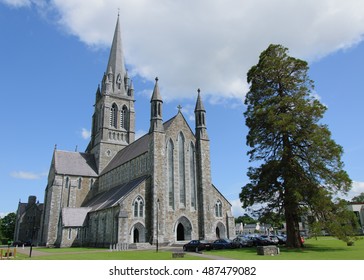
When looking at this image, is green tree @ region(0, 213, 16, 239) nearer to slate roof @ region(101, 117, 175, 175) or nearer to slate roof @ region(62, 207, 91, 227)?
slate roof @ region(101, 117, 175, 175)

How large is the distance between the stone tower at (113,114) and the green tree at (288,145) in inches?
1423

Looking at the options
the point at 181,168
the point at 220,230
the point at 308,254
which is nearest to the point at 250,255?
the point at 308,254

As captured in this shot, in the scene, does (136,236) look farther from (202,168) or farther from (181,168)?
(202,168)

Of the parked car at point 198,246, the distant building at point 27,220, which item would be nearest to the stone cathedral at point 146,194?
the parked car at point 198,246

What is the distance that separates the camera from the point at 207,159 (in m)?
45.5

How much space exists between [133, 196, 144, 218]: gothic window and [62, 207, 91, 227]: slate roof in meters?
12.7

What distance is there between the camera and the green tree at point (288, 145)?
86.7ft

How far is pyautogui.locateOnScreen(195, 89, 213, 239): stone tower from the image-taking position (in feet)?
139

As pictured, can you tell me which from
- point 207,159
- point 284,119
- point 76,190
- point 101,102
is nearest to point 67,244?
point 76,190

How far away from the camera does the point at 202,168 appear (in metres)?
44.6

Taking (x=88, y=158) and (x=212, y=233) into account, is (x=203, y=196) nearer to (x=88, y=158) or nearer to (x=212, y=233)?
(x=212, y=233)

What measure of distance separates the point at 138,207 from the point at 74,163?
2591cm

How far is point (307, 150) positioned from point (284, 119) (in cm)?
338

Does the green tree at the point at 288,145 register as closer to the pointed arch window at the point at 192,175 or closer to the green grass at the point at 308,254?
the green grass at the point at 308,254
